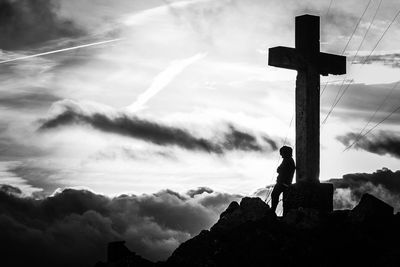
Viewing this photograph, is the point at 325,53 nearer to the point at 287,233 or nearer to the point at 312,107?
the point at 312,107

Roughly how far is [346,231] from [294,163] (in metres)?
2.95

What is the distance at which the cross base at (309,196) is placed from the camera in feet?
42.2

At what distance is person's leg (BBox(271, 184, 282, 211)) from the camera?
1323 cm


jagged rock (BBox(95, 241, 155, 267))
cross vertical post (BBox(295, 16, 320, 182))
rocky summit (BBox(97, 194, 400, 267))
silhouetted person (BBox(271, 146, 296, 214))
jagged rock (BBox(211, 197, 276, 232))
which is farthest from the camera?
cross vertical post (BBox(295, 16, 320, 182))

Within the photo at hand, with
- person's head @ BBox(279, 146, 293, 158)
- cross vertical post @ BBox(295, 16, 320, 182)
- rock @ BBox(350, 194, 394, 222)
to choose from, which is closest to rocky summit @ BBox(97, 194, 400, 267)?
Answer: rock @ BBox(350, 194, 394, 222)

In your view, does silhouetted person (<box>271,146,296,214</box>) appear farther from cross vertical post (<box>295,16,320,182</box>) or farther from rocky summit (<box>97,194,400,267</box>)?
rocky summit (<box>97,194,400,267</box>)

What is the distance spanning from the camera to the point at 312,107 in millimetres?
13414

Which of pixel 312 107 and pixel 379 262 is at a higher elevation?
pixel 312 107

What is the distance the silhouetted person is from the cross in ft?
0.92

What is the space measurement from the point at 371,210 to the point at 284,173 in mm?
2505

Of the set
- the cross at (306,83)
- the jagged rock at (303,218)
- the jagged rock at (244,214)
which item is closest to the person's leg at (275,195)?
the cross at (306,83)

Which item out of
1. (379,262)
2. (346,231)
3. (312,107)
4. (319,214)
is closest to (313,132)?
(312,107)

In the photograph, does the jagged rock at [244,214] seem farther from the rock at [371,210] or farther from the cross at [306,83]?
the rock at [371,210]

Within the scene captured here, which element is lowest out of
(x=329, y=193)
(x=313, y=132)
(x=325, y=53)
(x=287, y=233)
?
(x=287, y=233)
